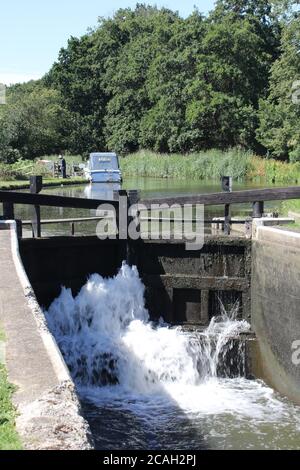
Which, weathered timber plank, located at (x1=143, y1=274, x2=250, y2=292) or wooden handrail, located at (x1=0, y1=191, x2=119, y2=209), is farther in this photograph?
weathered timber plank, located at (x1=143, y1=274, x2=250, y2=292)

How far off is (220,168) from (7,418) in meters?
34.3

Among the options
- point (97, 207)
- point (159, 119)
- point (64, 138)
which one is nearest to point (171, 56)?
point (159, 119)

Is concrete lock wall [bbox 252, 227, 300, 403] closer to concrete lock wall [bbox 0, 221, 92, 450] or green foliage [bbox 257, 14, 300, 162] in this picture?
concrete lock wall [bbox 0, 221, 92, 450]

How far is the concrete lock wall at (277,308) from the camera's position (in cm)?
891

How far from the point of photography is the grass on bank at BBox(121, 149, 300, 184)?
118 ft

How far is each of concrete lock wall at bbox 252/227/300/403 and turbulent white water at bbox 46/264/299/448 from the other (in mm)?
272

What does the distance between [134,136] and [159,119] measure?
4.82 metres

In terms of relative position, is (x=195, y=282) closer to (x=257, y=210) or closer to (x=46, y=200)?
(x=257, y=210)

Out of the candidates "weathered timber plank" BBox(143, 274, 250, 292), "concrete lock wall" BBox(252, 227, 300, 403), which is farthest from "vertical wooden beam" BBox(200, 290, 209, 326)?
"concrete lock wall" BBox(252, 227, 300, 403)

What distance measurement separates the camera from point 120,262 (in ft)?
36.6

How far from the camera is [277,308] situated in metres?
9.50

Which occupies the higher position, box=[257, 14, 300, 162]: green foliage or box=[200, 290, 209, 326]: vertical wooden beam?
box=[257, 14, 300, 162]: green foliage

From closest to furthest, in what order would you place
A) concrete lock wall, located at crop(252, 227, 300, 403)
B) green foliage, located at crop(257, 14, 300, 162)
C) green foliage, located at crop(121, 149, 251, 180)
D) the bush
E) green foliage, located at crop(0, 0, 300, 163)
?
concrete lock wall, located at crop(252, 227, 300, 403) < green foliage, located at crop(121, 149, 251, 180) < the bush < green foliage, located at crop(257, 14, 300, 162) < green foliage, located at crop(0, 0, 300, 163)
